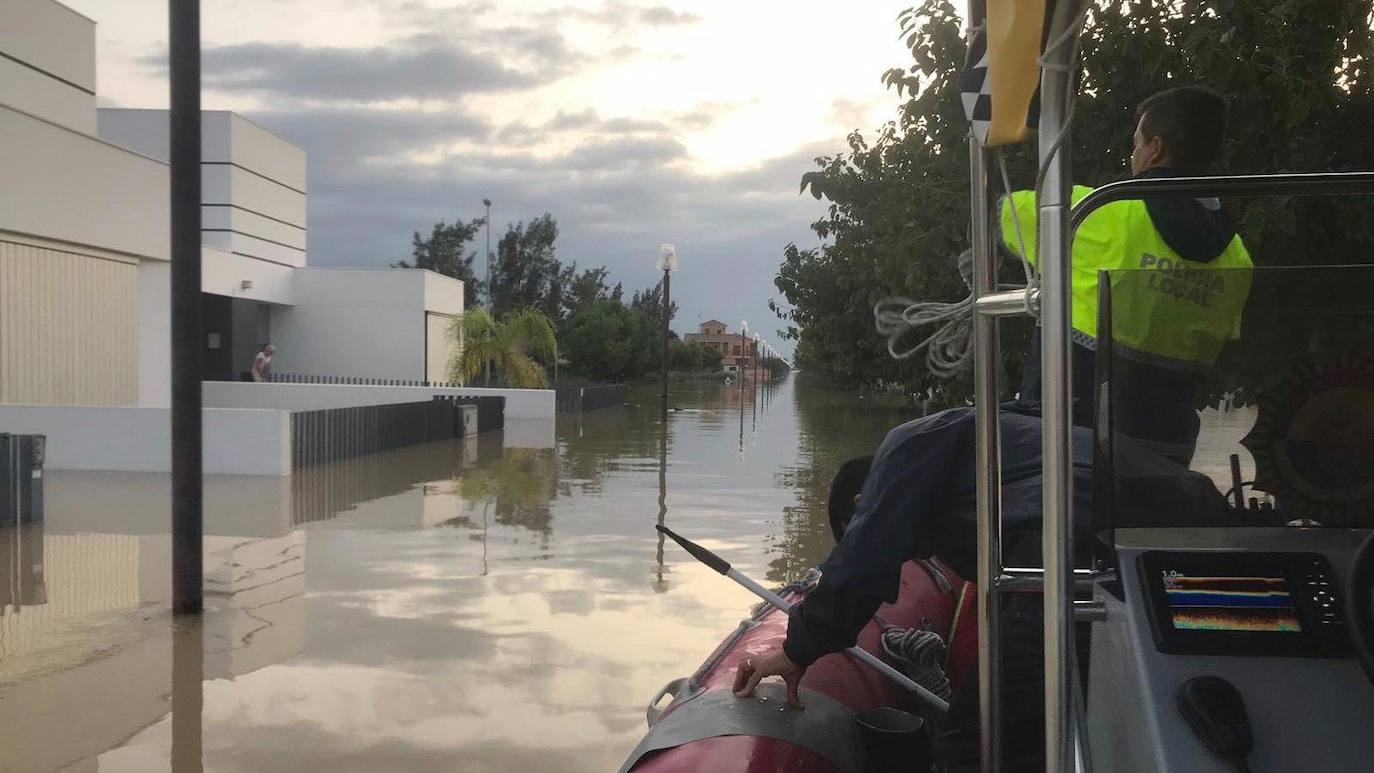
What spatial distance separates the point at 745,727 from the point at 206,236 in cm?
3894

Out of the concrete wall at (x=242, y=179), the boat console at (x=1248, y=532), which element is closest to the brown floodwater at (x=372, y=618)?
the boat console at (x=1248, y=532)

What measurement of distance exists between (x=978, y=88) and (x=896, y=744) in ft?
4.96

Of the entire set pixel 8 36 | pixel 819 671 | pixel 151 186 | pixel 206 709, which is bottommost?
pixel 206 709

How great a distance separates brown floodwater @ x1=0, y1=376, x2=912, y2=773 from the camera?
5.04m

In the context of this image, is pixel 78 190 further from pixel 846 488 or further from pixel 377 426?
pixel 846 488

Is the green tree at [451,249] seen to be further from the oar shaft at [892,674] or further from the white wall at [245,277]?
the oar shaft at [892,674]

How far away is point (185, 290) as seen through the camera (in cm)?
692

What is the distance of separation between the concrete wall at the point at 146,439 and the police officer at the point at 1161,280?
12.7 meters

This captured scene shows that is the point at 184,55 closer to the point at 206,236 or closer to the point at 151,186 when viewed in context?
the point at 151,186

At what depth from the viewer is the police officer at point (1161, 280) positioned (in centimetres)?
189

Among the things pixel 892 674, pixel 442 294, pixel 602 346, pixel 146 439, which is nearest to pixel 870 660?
pixel 892 674

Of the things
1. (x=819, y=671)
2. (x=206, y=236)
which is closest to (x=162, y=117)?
(x=206, y=236)

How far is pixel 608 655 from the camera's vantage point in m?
6.35

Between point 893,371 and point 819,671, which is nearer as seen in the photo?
point 819,671
